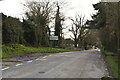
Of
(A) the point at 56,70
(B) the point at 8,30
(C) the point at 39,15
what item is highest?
(C) the point at 39,15

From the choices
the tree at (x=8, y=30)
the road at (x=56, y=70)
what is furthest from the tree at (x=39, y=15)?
the road at (x=56, y=70)

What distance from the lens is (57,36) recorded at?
56250 mm

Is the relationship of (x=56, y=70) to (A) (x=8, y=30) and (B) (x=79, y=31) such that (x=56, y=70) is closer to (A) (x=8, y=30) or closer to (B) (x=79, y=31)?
(A) (x=8, y=30)

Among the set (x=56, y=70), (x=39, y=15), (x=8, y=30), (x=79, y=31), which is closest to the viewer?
(x=56, y=70)

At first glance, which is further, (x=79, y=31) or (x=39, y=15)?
(x=79, y=31)

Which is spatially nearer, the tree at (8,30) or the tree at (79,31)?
the tree at (8,30)

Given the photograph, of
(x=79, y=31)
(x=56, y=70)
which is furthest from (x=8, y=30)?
(x=79, y=31)

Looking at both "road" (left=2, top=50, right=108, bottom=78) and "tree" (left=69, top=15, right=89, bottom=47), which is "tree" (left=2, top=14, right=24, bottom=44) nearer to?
"road" (left=2, top=50, right=108, bottom=78)

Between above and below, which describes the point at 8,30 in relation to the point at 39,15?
below

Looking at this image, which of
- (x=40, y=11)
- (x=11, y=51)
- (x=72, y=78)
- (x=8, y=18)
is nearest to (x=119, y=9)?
(x=72, y=78)

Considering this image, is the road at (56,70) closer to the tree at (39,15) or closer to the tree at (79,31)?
the tree at (39,15)

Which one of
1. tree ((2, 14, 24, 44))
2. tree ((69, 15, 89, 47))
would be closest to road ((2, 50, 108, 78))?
tree ((2, 14, 24, 44))

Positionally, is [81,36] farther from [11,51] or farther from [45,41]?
[11,51]

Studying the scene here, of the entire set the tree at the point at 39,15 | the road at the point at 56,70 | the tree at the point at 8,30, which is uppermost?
the tree at the point at 39,15
